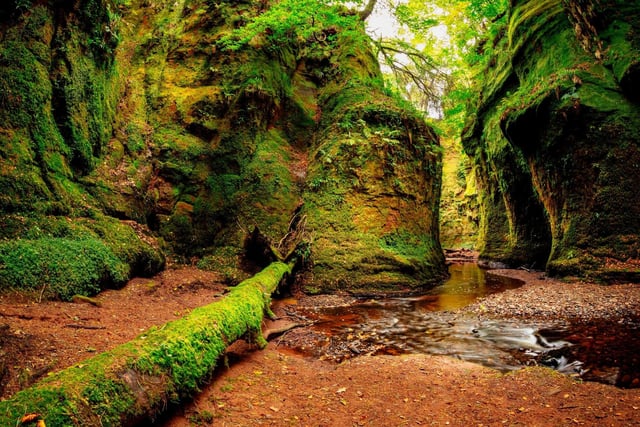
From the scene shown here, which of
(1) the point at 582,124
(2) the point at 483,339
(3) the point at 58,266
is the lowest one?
(2) the point at 483,339

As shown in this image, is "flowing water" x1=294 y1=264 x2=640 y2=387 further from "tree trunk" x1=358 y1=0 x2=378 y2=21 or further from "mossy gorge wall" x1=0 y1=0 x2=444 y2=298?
"tree trunk" x1=358 y1=0 x2=378 y2=21

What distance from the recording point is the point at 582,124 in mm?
11000

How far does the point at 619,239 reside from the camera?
33.2 feet

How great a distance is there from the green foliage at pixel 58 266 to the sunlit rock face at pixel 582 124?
1175 centimetres

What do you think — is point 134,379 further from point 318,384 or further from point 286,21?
point 286,21

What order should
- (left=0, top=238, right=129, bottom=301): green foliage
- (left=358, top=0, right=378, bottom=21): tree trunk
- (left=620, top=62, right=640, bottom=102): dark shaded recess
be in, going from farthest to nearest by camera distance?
(left=358, top=0, right=378, bottom=21): tree trunk
(left=620, top=62, right=640, bottom=102): dark shaded recess
(left=0, top=238, right=129, bottom=301): green foliage

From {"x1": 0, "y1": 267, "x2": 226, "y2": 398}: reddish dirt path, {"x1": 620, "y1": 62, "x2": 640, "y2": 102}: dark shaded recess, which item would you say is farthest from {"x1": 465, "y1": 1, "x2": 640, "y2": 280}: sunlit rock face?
{"x1": 0, "y1": 267, "x2": 226, "y2": 398}: reddish dirt path

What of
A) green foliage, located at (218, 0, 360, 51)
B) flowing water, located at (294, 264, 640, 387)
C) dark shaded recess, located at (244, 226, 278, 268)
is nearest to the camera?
flowing water, located at (294, 264, 640, 387)

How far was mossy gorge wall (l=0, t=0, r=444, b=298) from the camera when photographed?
6.77 meters

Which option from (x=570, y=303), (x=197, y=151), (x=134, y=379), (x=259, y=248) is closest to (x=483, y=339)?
(x=570, y=303)

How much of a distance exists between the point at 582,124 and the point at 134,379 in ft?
42.2

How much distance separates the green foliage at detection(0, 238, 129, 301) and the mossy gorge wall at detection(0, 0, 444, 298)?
3 cm

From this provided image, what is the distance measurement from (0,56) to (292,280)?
783 centimetres

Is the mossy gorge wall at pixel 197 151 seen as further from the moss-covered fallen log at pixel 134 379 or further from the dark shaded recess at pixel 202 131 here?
the moss-covered fallen log at pixel 134 379
